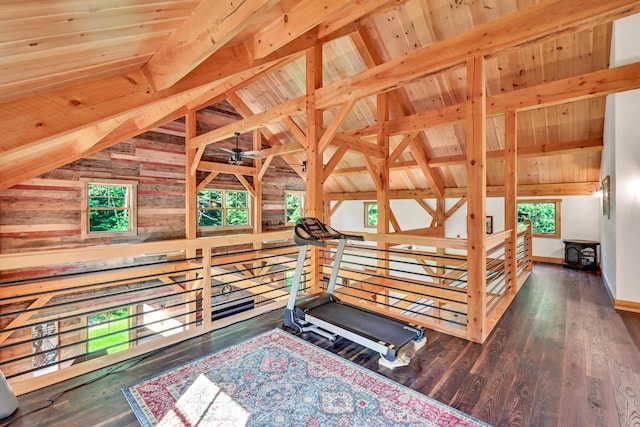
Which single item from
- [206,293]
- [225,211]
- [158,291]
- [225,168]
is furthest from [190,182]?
[206,293]

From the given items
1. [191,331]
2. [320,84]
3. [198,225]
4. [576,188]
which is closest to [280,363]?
[191,331]

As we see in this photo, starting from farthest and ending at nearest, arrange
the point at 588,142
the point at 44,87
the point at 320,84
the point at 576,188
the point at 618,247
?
the point at 576,188
the point at 588,142
the point at 320,84
the point at 618,247
the point at 44,87

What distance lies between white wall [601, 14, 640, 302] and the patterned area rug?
371 cm

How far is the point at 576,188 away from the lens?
24.1 feet

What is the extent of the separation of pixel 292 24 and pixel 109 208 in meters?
5.82

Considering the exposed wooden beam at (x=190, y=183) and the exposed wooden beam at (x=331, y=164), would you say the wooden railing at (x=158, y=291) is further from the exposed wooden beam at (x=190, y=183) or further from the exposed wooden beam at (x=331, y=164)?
the exposed wooden beam at (x=331, y=164)

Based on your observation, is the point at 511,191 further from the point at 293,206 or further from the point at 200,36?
the point at 293,206

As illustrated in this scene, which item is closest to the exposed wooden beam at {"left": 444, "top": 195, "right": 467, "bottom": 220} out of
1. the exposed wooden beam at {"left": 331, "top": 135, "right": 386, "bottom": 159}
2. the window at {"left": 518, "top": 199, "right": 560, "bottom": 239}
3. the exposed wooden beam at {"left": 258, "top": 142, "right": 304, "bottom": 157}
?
the window at {"left": 518, "top": 199, "right": 560, "bottom": 239}

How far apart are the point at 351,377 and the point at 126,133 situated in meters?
5.64

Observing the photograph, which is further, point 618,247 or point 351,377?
point 618,247

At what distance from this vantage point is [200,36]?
2025mm

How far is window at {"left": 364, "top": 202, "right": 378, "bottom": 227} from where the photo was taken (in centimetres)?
1077

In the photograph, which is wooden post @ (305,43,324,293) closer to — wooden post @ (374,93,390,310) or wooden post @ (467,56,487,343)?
wooden post @ (374,93,390,310)

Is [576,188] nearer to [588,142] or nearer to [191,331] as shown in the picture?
[588,142]
